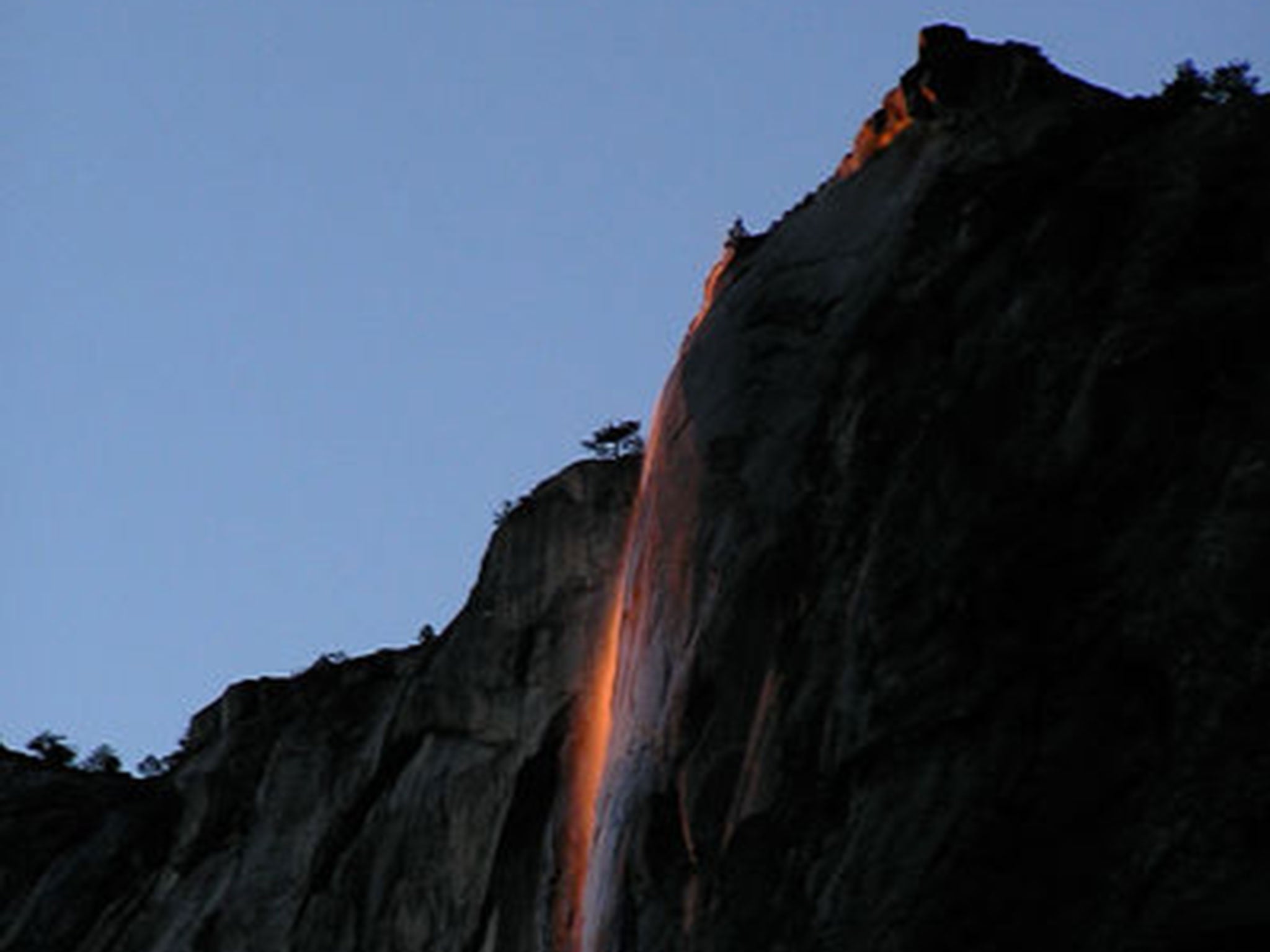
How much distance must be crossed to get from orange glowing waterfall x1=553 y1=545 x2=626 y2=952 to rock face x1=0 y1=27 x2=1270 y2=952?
116mm

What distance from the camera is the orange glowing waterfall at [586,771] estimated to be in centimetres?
3206

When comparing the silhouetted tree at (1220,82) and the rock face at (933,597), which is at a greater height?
the silhouetted tree at (1220,82)

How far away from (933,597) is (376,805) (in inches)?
694

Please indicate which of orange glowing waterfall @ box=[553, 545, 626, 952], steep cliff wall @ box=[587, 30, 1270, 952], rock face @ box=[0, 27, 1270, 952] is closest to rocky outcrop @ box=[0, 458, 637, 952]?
rock face @ box=[0, 27, 1270, 952]

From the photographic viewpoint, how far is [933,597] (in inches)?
973

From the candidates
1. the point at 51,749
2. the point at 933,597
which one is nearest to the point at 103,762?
the point at 51,749

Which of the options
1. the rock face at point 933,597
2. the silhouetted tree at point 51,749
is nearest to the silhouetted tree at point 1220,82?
the rock face at point 933,597

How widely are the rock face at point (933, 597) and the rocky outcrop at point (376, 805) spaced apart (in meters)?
0.13

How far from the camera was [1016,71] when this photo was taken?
31.8 metres

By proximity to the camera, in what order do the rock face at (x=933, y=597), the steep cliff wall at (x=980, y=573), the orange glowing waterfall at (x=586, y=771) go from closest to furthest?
1. the steep cliff wall at (x=980, y=573)
2. the rock face at (x=933, y=597)
3. the orange glowing waterfall at (x=586, y=771)

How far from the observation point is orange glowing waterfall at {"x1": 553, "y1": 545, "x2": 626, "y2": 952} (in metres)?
32.1

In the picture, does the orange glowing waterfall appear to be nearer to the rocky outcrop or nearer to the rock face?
the rock face

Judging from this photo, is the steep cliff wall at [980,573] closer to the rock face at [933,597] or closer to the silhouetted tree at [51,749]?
the rock face at [933,597]

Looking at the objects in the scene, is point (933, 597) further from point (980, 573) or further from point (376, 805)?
point (376, 805)
